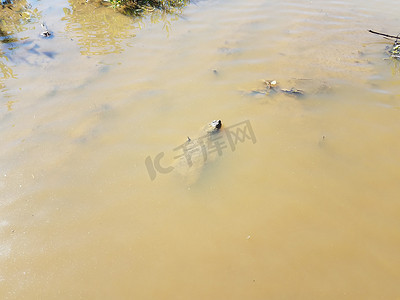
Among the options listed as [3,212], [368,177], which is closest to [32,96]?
[3,212]

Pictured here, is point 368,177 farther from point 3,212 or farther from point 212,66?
point 3,212

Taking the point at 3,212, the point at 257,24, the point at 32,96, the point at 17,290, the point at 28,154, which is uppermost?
the point at 257,24

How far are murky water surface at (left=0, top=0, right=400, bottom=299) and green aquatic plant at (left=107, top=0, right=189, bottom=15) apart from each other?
868 mm

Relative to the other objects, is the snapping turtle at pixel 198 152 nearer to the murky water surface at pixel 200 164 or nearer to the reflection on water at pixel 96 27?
the murky water surface at pixel 200 164

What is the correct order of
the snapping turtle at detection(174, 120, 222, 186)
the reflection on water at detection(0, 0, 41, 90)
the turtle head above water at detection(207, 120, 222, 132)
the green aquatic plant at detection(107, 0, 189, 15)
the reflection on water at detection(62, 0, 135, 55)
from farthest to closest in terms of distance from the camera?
the green aquatic plant at detection(107, 0, 189, 15) → the reflection on water at detection(62, 0, 135, 55) → the reflection on water at detection(0, 0, 41, 90) → the turtle head above water at detection(207, 120, 222, 132) → the snapping turtle at detection(174, 120, 222, 186)

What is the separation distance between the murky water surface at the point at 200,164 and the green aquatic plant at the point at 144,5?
87cm

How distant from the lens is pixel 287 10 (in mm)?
5570

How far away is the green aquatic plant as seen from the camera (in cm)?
578

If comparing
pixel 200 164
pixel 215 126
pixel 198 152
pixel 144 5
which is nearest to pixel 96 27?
pixel 144 5

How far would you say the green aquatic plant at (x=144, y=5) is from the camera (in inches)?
228

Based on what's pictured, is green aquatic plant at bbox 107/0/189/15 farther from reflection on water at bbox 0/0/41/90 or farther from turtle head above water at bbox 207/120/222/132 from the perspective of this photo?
turtle head above water at bbox 207/120/222/132

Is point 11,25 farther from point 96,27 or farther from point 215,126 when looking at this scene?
point 215,126

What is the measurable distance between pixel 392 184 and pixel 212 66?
2.72 metres

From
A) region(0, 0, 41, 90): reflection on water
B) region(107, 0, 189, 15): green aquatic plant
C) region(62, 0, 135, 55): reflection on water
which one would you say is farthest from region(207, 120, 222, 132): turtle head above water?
region(107, 0, 189, 15): green aquatic plant
